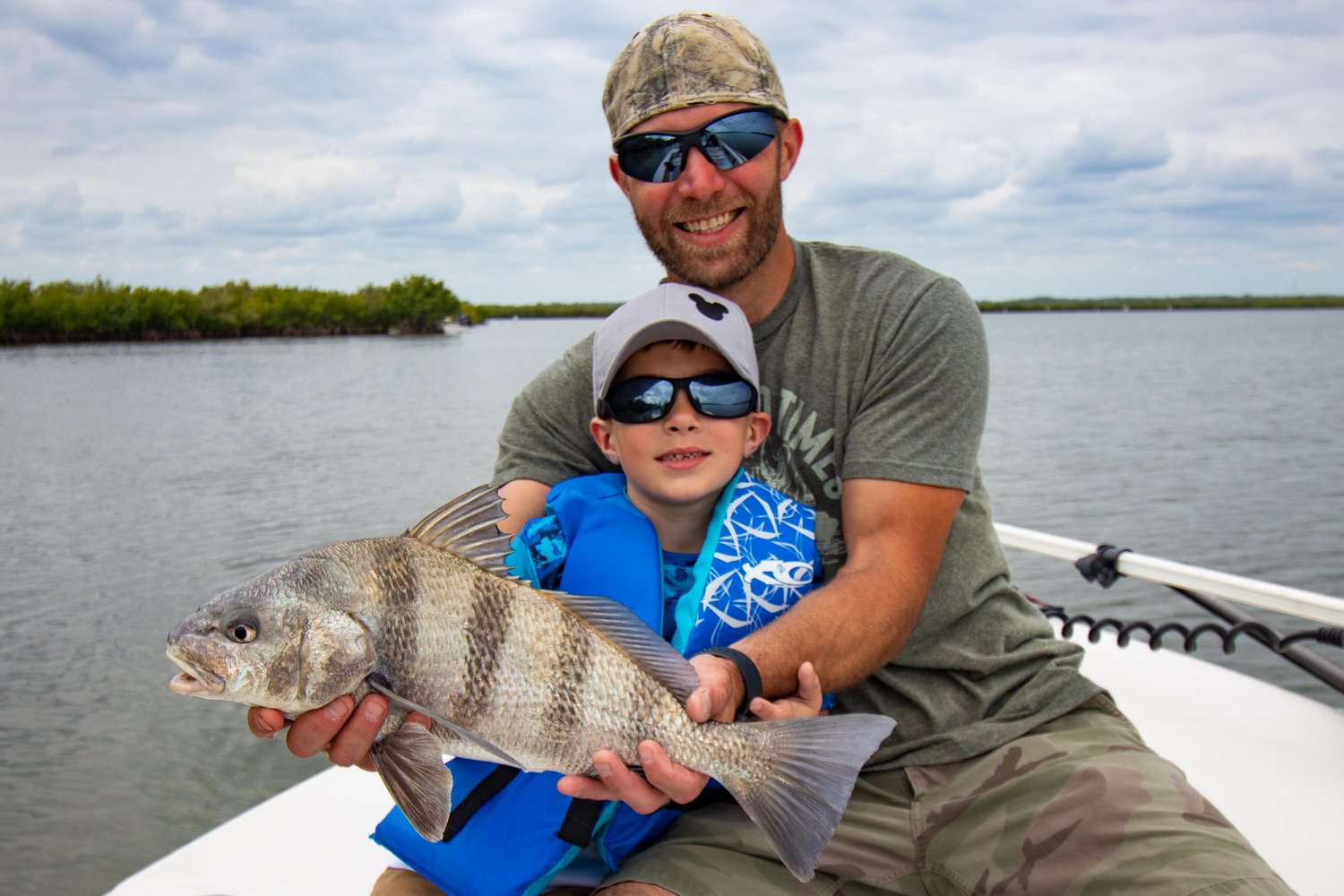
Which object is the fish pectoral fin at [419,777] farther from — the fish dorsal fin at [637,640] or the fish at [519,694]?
the fish dorsal fin at [637,640]

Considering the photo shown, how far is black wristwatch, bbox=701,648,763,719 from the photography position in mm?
2506

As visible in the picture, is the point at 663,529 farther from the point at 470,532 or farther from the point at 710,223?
the point at 710,223

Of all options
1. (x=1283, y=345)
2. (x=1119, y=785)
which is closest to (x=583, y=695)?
(x=1119, y=785)

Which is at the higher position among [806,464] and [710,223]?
[710,223]

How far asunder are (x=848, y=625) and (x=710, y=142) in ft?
5.61

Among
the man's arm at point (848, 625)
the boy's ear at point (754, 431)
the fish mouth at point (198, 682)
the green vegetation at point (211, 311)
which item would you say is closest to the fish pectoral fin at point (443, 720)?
the man's arm at point (848, 625)

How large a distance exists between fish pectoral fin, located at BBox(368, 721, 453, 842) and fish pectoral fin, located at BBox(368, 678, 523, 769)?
0.22ft

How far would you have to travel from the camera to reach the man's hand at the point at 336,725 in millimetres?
2215

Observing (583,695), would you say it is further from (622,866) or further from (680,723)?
(622,866)

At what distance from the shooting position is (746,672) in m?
2.51

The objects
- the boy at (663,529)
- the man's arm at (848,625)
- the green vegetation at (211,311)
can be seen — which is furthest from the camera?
the green vegetation at (211,311)

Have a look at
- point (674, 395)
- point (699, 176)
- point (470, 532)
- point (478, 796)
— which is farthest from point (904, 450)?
point (478, 796)

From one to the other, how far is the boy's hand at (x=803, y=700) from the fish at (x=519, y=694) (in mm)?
174

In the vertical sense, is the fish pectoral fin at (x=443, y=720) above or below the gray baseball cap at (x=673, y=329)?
below
